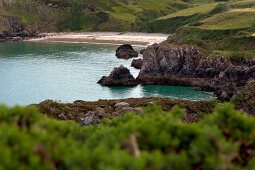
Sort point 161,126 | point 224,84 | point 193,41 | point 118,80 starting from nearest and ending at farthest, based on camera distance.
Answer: point 161,126
point 224,84
point 118,80
point 193,41

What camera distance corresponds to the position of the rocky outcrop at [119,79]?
128875 millimetres

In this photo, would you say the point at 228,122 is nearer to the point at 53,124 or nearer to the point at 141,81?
the point at 53,124

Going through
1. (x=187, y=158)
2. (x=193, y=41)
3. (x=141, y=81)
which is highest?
(x=187, y=158)

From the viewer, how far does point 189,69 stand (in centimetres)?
13300

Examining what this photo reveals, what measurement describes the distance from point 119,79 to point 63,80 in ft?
60.6

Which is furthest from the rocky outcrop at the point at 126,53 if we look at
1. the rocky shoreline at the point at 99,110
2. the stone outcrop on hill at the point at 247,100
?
the stone outcrop on hill at the point at 247,100

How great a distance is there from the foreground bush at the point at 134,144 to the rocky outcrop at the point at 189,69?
101 meters

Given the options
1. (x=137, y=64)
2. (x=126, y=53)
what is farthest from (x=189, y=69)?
(x=126, y=53)

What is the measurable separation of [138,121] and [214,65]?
112 meters

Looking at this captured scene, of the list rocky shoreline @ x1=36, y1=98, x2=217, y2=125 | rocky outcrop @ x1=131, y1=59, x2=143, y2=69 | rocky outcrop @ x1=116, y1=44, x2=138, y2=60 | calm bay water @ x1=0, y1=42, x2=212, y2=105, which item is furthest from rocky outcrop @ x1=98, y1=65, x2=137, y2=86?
rocky outcrop @ x1=116, y1=44, x2=138, y2=60

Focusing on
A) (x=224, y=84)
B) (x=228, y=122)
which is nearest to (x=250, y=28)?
(x=224, y=84)

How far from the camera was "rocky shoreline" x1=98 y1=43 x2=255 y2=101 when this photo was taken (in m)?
124

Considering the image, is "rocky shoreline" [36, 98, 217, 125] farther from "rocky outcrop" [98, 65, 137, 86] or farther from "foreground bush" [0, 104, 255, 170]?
"foreground bush" [0, 104, 255, 170]

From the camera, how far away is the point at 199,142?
60.8 feet
